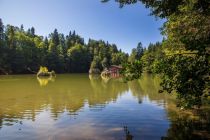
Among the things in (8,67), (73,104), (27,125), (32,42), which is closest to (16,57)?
(8,67)

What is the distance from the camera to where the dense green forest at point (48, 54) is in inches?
4752

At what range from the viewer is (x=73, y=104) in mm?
28938

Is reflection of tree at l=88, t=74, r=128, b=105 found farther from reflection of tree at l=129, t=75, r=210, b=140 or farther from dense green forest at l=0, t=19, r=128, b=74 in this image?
dense green forest at l=0, t=19, r=128, b=74

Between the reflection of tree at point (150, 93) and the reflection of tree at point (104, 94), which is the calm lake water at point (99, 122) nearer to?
the reflection of tree at point (104, 94)

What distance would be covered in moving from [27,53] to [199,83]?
405 feet

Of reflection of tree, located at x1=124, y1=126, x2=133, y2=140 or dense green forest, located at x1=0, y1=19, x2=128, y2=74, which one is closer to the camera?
reflection of tree, located at x1=124, y1=126, x2=133, y2=140

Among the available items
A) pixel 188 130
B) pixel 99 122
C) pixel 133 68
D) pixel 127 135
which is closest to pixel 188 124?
pixel 188 130

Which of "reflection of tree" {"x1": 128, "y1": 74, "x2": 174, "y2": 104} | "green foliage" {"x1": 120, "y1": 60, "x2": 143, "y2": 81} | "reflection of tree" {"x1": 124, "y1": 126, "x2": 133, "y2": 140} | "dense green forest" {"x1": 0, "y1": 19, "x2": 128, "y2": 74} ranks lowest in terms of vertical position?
"reflection of tree" {"x1": 124, "y1": 126, "x2": 133, "y2": 140}

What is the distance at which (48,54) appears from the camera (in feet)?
453

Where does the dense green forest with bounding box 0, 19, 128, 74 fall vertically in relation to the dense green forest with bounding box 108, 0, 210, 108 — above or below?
above

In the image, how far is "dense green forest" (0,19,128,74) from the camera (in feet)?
396

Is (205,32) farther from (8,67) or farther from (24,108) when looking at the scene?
(8,67)

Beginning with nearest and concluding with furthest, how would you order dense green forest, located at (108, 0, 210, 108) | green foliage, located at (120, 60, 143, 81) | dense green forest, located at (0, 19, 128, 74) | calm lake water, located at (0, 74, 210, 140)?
Answer: dense green forest, located at (108, 0, 210, 108), green foliage, located at (120, 60, 143, 81), calm lake water, located at (0, 74, 210, 140), dense green forest, located at (0, 19, 128, 74)

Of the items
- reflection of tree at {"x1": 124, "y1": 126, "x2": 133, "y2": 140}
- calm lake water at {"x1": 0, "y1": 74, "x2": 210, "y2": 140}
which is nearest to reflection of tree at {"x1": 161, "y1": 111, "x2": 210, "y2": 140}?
calm lake water at {"x1": 0, "y1": 74, "x2": 210, "y2": 140}
